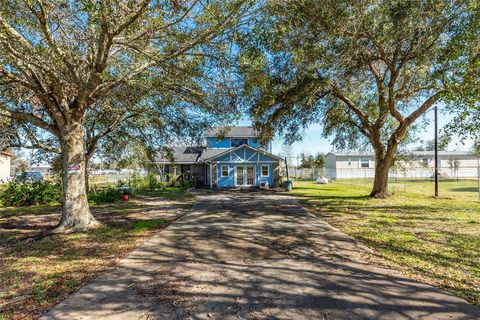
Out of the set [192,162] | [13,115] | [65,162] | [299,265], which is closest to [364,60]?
[299,265]

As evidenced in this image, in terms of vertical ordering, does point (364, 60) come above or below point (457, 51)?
above

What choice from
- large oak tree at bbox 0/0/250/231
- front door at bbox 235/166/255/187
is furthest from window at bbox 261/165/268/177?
large oak tree at bbox 0/0/250/231

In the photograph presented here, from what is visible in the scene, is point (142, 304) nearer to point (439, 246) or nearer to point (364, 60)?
point (439, 246)

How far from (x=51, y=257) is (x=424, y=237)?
8387mm

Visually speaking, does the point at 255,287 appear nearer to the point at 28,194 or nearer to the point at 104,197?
the point at 104,197

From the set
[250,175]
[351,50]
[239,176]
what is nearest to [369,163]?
[250,175]

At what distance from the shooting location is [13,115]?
25.7ft

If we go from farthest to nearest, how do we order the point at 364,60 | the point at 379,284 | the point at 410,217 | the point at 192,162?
the point at 192,162
the point at 364,60
the point at 410,217
the point at 379,284

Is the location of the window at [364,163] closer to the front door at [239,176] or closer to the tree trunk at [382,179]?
the front door at [239,176]

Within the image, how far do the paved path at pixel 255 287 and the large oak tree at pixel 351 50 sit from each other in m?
4.38

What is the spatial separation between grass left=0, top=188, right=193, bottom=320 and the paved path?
→ 372 millimetres

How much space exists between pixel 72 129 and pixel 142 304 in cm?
637

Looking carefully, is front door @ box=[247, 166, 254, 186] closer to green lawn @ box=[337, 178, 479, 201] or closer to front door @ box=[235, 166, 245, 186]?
front door @ box=[235, 166, 245, 186]

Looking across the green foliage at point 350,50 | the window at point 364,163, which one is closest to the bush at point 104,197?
the green foliage at point 350,50
